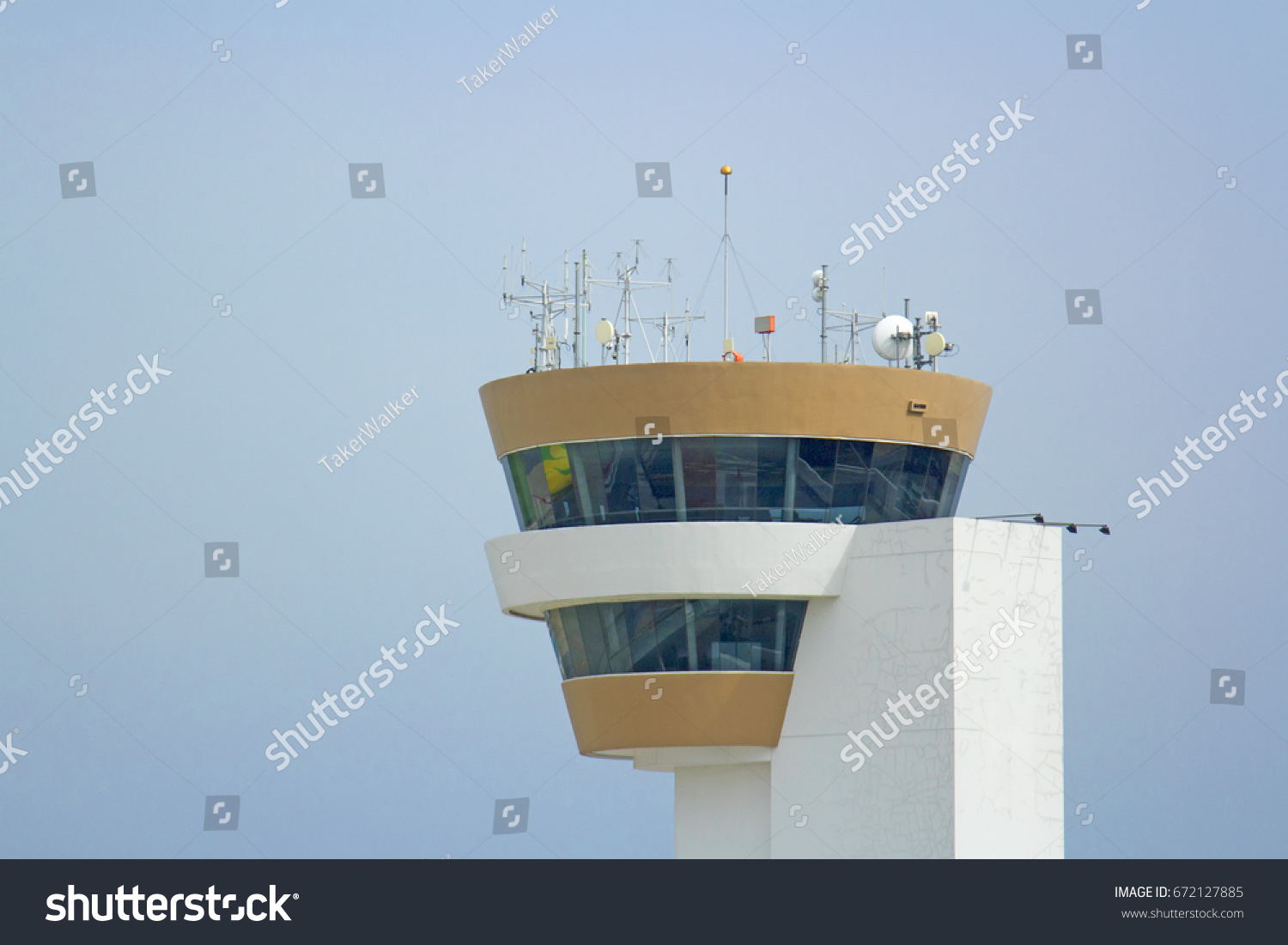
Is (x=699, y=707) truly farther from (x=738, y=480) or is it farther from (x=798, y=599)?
(x=738, y=480)

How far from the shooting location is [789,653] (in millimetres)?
44094

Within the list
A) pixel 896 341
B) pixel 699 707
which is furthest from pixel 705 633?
pixel 896 341

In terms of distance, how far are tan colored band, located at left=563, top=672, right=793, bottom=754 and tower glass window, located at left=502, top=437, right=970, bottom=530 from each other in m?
3.04

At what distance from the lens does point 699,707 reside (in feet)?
143

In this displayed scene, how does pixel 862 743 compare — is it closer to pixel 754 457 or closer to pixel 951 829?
pixel 951 829

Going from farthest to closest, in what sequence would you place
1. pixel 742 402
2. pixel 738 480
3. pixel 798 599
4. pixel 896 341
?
pixel 896 341, pixel 798 599, pixel 738 480, pixel 742 402

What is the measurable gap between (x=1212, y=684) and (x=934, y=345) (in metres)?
8.31

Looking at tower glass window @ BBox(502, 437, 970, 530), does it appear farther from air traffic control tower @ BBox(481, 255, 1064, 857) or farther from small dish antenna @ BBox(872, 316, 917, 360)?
small dish antenna @ BBox(872, 316, 917, 360)

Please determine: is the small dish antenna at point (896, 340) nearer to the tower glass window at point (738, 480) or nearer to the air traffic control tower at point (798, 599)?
the air traffic control tower at point (798, 599)

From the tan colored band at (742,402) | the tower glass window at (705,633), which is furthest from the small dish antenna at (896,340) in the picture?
the tower glass window at (705,633)

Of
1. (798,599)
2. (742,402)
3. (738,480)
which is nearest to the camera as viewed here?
(742,402)

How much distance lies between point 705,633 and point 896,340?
698 centimetres

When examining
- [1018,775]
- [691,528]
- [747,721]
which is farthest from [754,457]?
[1018,775]

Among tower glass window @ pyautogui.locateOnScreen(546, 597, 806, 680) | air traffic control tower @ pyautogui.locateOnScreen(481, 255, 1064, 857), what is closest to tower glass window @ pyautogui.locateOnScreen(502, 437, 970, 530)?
air traffic control tower @ pyautogui.locateOnScreen(481, 255, 1064, 857)
